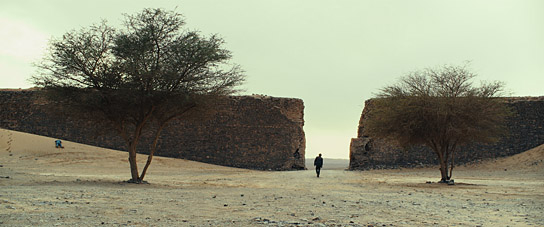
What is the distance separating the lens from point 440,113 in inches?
804

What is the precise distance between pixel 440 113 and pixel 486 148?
14.5 metres

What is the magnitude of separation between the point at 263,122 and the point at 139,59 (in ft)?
56.1

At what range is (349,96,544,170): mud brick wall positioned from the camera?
107 feet

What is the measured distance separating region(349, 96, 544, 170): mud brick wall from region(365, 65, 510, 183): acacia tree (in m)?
10.6

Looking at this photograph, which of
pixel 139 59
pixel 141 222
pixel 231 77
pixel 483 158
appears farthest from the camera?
pixel 483 158

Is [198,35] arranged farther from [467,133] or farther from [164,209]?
[467,133]

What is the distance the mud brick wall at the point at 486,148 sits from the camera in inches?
1288

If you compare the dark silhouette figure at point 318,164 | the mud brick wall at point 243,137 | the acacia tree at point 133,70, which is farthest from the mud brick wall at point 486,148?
the acacia tree at point 133,70

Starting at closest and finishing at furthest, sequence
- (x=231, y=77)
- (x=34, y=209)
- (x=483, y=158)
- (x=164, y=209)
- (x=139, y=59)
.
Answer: (x=34, y=209) < (x=164, y=209) < (x=139, y=59) < (x=231, y=77) < (x=483, y=158)

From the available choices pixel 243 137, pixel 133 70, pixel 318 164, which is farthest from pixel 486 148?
pixel 133 70

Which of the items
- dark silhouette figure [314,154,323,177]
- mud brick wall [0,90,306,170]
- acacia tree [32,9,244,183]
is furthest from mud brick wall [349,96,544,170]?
acacia tree [32,9,244,183]

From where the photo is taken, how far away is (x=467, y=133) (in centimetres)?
2084

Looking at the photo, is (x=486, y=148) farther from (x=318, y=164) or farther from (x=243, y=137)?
(x=243, y=137)

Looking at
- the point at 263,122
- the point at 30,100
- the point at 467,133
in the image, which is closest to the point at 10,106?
the point at 30,100
